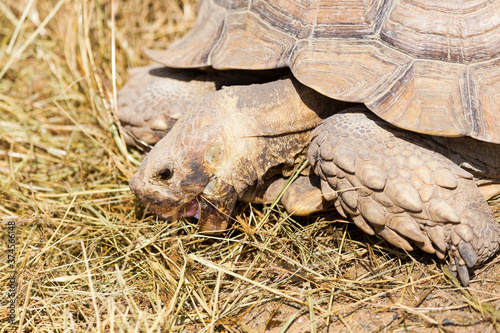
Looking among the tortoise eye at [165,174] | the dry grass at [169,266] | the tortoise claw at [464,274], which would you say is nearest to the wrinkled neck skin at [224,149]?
the tortoise eye at [165,174]

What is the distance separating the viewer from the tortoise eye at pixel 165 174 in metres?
2.04

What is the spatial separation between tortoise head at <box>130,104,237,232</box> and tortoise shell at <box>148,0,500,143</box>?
1.37ft

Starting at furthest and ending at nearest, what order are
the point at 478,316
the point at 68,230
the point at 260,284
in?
the point at 68,230 → the point at 260,284 → the point at 478,316

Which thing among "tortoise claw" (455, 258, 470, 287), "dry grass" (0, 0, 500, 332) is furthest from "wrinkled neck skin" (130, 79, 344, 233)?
"tortoise claw" (455, 258, 470, 287)

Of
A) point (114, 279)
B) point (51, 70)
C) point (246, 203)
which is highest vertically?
point (51, 70)

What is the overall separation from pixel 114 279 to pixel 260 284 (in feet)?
2.31

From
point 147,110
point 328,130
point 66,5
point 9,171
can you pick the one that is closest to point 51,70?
point 66,5

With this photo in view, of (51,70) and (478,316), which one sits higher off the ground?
Result: (51,70)

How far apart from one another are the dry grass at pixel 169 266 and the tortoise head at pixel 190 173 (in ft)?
0.48

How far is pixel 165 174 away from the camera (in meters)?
2.05

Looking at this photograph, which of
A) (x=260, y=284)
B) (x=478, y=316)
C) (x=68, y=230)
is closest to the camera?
(x=478, y=316)

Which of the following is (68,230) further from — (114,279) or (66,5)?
(66,5)

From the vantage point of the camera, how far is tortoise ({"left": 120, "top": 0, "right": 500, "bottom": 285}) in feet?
6.07

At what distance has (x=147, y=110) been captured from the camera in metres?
2.60
